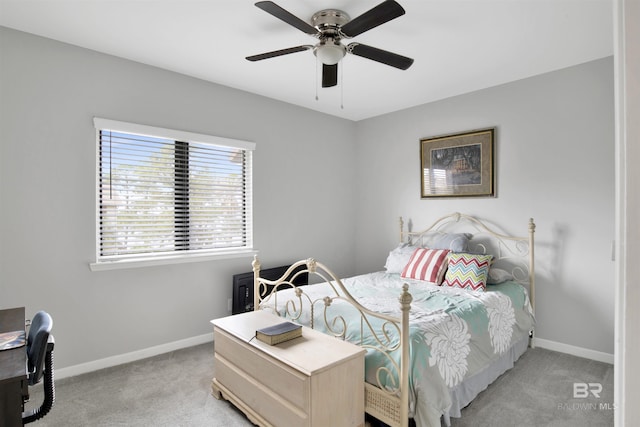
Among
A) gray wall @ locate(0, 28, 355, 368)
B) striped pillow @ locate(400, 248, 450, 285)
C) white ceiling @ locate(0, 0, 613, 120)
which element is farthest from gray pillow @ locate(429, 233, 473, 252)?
gray wall @ locate(0, 28, 355, 368)

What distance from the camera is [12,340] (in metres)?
1.63

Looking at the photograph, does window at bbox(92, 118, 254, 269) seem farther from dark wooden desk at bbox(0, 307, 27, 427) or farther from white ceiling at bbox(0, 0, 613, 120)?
dark wooden desk at bbox(0, 307, 27, 427)

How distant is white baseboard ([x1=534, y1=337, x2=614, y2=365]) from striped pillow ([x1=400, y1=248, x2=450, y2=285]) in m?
1.15

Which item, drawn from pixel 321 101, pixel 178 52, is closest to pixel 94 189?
pixel 178 52

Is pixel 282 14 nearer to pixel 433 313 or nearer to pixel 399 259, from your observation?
pixel 433 313

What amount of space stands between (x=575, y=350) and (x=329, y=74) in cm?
326

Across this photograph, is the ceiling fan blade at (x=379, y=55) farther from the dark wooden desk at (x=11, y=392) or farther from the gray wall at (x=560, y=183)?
the dark wooden desk at (x=11, y=392)

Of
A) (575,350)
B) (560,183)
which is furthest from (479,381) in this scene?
(560,183)

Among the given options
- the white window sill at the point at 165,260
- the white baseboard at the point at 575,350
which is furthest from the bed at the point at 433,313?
the white window sill at the point at 165,260

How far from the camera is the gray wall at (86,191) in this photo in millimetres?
2521

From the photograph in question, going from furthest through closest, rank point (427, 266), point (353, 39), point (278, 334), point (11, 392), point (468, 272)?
point (427, 266)
point (468, 272)
point (353, 39)
point (278, 334)
point (11, 392)

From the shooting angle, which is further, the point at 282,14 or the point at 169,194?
the point at 169,194

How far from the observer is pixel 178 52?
2.86 metres

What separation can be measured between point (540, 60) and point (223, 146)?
3095 mm
